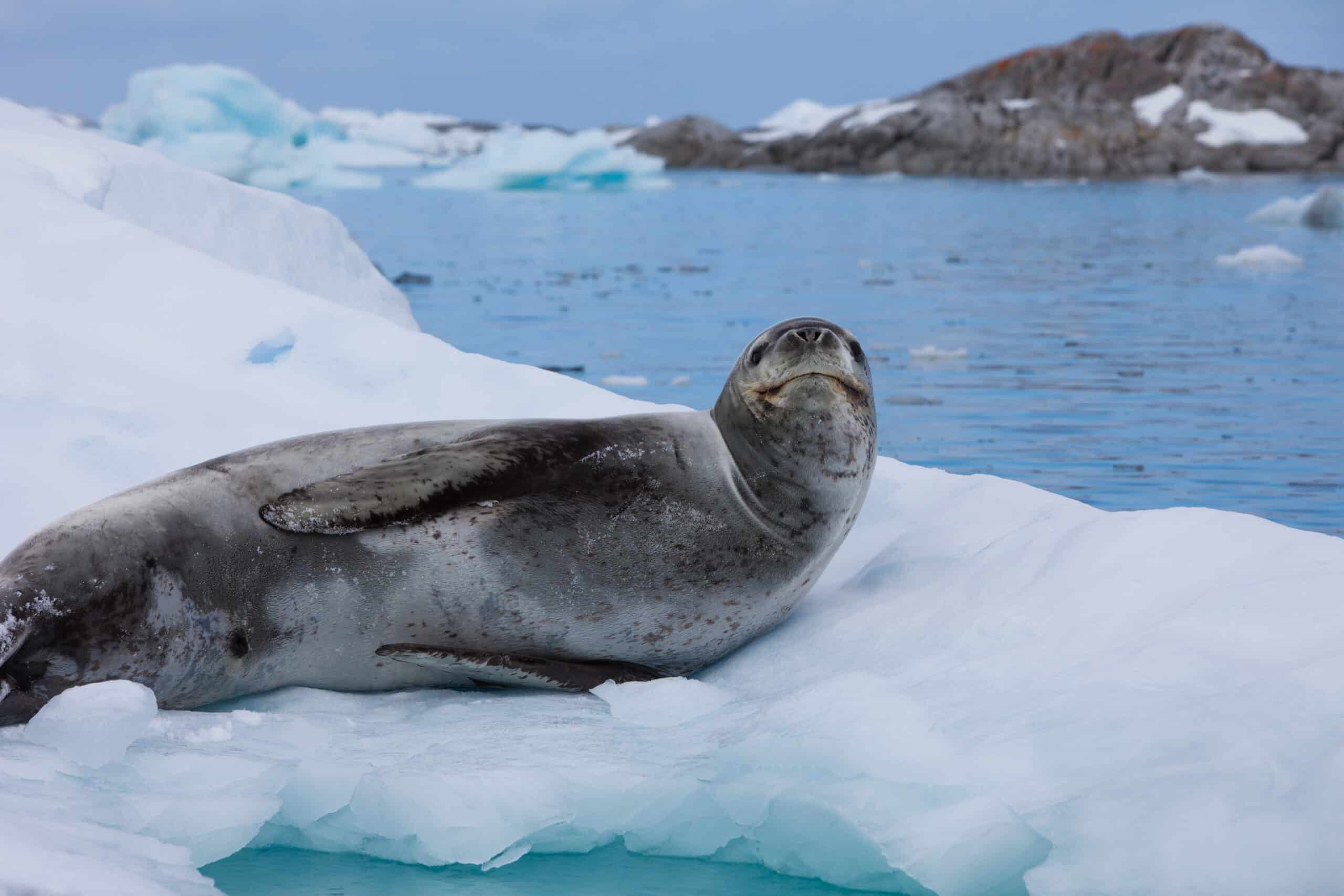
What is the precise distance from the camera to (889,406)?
9.28 meters

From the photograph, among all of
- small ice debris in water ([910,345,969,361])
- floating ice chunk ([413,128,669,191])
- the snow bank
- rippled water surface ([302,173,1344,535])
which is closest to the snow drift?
floating ice chunk ([413,128,669,191])

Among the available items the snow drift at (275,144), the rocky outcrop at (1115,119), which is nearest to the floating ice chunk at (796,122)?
the rocky outcrop at (1115,119)

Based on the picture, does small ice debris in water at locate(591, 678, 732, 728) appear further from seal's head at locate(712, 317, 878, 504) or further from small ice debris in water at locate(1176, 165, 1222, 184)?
small ice debris in water at locate(1176, 165, 1222, 184)

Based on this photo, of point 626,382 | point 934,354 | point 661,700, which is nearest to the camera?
point 661,700

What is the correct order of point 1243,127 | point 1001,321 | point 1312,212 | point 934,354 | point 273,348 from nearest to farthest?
point 273,348 < point 934,354 < point 1001,321 < point 1312,212 < point 1243,127

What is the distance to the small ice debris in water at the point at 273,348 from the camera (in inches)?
193

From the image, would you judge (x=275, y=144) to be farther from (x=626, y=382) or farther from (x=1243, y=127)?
(x=1243, y=127)

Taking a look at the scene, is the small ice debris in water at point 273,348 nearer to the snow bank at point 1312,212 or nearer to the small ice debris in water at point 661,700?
the small ice debris in water at point 661,700

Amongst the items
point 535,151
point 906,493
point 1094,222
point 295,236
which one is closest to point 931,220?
point 1094,222

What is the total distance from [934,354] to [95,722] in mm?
9102

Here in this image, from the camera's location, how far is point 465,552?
3.35 meters

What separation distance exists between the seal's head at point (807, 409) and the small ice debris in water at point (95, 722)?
1568 mm

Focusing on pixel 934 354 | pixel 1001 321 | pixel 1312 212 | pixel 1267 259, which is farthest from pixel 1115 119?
pixel 934 354

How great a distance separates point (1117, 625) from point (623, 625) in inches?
46.1
